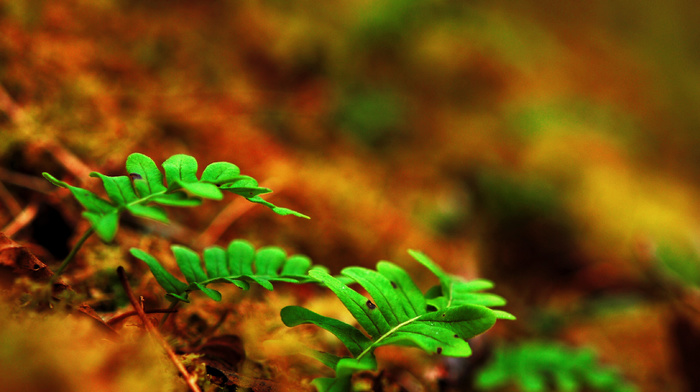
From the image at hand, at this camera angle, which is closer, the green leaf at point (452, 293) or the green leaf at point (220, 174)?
the green leaf at point (220, 174)

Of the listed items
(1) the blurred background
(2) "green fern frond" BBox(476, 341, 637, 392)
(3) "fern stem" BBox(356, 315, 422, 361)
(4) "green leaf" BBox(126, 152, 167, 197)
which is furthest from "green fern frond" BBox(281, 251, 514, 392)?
(1) the blurred background

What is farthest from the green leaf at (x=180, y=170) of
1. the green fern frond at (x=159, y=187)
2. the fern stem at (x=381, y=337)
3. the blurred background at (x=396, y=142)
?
the blurred background at (x=396, y=142)

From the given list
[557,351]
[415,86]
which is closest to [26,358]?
[557,351]

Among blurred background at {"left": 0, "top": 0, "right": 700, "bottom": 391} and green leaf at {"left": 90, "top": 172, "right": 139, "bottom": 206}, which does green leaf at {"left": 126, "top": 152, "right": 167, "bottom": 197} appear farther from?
blurred background at {"left": 0, "top": 0, "right": 700, "bottom": 391}

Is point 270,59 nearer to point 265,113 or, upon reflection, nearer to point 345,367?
point 265,113

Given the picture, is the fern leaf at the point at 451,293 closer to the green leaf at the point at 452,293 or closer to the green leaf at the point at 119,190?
the green leaf at the point at 452,293

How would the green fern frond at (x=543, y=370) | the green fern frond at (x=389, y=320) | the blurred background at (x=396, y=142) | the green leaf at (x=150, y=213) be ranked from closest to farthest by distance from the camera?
the green leaf at (x=150, y=213)
the green fern frond at (x=389, y=320)
the green fern frond at (x=543, y=370)
the blurred background at (x=396, y=142)
